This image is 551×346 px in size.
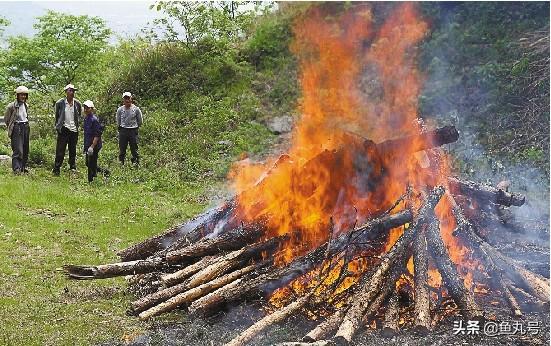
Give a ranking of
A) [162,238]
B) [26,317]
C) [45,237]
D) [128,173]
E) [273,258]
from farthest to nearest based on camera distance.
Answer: [128,173], [45,237], [162,238], [273,258], [26,317]

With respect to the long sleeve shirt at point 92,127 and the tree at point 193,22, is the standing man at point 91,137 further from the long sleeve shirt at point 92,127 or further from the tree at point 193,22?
the tree at point 193,22

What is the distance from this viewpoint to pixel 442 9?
54.5 ft

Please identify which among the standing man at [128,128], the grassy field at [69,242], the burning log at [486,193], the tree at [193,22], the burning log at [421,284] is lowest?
the grassy field at [69,242]

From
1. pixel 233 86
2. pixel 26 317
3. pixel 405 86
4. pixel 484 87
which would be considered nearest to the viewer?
pixel 26 317

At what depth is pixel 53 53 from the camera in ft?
80.3

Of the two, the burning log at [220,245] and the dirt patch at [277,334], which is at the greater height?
the burning log at [220,245]

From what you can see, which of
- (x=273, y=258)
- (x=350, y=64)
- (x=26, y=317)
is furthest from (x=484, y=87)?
(x=26, y=317)

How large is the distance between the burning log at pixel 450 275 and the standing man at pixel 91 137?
907 centimetres

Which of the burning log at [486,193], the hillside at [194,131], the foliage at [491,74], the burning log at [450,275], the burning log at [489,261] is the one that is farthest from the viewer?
the foliage at [491,74]

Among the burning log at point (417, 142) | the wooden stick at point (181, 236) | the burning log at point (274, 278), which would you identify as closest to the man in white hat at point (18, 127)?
the wooden stick at point (181, 236)

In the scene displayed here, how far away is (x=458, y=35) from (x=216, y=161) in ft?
24.9

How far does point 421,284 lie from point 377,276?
17.8 inches

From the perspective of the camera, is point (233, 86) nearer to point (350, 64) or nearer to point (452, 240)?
point (350, 64)

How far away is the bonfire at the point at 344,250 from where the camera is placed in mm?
5906
